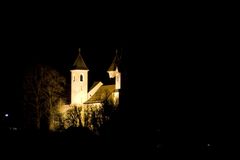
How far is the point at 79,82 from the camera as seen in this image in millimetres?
68188

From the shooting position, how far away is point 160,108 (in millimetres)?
39719

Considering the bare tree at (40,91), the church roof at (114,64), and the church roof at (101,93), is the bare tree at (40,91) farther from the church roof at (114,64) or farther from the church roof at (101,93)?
the church roof at (114,64)

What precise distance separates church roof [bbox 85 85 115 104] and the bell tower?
171 cm

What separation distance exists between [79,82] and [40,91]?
1654 cm

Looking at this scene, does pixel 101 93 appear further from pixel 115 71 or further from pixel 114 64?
pixel 114 64

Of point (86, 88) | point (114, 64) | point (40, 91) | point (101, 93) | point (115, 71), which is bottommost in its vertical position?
point (40, 91)

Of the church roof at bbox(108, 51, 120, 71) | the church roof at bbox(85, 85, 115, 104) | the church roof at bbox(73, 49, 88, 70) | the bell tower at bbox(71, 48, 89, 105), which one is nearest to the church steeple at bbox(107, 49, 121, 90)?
the church roof at bbox(108, 51, 120, 71)

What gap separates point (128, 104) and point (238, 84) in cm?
1253

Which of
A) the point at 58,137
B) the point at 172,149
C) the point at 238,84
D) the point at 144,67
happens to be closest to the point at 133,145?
the point at 172,149

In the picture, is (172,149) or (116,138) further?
(116,138)

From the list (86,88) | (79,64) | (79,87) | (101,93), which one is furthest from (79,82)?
(101,93)

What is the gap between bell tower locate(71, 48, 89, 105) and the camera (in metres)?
67.1

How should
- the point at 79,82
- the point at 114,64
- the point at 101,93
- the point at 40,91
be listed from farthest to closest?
the point at 114,64 → the point at 79,82 → the point at 101,93 → the point at 40,91

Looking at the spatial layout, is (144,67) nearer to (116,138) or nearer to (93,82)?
(116,138)
